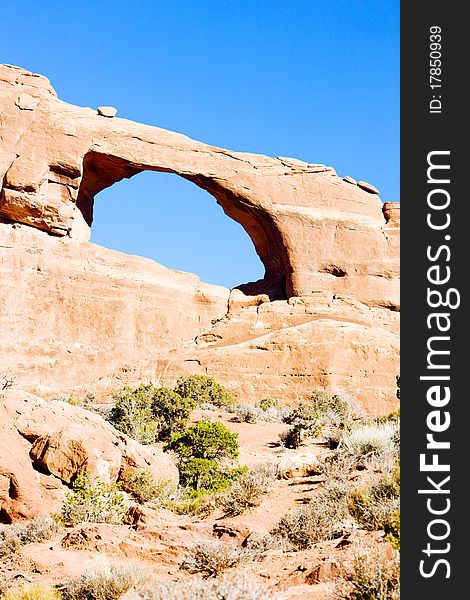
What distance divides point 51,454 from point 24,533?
6.52 feet

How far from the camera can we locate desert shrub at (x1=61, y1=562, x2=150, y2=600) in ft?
16.8

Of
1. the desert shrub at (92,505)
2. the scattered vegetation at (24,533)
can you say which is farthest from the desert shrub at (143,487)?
the scattered vegetation at (24,533)

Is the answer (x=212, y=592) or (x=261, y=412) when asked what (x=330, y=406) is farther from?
(x=212, y=592)

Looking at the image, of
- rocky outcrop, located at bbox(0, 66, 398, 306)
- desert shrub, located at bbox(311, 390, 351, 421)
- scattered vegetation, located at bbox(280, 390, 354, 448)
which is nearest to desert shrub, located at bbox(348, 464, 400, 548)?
scattered vegetation, located at bbox(280, 390, 354, 448)

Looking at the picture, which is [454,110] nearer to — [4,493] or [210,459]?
[4,493]

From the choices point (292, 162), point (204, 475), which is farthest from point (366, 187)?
point (204, 475)

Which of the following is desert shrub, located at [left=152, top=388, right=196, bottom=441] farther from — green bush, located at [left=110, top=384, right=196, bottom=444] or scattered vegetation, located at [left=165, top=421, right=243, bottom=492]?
scattered vegetation, located at [left=165, top=421, right=243, bottom=492]

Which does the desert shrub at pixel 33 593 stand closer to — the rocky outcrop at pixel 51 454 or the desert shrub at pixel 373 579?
the desert shrub at pixel 373 579

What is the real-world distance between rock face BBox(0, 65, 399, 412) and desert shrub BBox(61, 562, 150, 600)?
2093 cm

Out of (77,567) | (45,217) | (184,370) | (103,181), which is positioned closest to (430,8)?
(77,567)

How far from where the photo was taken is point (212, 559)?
5516 mm

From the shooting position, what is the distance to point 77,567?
241 inches

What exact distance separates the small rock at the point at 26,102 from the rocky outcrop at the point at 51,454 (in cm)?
2383

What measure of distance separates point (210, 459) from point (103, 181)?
2364 cm
